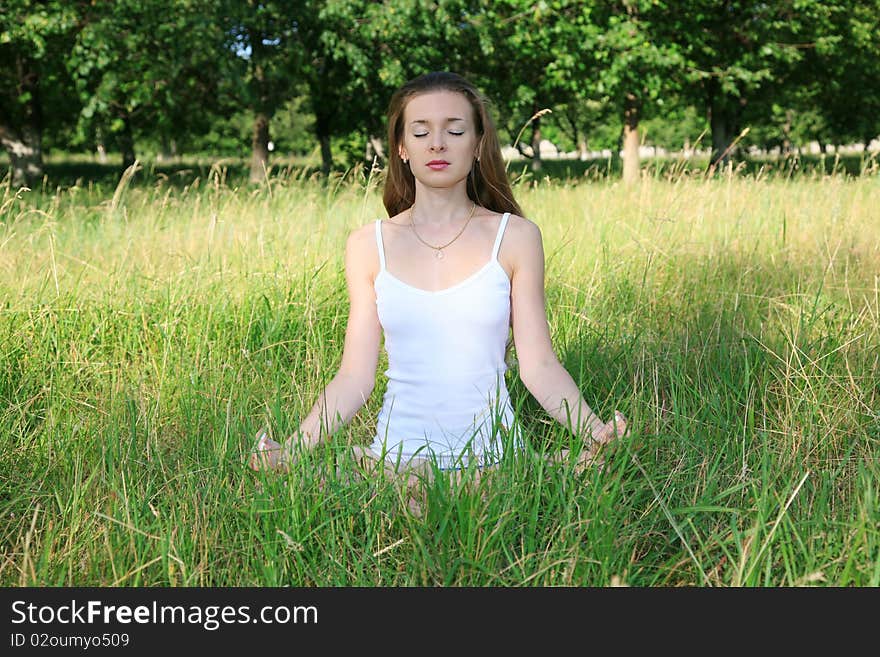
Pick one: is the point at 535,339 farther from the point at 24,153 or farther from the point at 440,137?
the point at 24,153

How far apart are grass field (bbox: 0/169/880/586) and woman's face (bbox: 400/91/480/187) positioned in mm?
807

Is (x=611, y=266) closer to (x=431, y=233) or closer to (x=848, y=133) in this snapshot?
(x=431, y=233)

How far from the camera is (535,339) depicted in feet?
7.77

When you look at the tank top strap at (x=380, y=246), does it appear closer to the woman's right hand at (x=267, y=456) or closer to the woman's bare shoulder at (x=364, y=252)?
the woman's bare shoulder at (x=364, y=252)

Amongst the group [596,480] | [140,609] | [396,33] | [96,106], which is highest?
[396,33]

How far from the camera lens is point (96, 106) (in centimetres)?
1299

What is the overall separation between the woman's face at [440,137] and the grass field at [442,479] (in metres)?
0.81

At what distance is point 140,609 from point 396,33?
12.4 metres

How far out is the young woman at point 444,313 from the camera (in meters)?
2.34

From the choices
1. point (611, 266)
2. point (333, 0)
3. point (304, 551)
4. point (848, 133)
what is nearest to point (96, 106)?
point (333, 0)

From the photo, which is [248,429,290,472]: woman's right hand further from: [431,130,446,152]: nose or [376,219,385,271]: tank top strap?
[431,130,446,152]: nose

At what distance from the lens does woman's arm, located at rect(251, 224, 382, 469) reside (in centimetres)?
234

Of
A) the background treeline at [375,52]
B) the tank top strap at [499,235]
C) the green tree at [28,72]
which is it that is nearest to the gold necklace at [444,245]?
the tank top strap at [499,235]

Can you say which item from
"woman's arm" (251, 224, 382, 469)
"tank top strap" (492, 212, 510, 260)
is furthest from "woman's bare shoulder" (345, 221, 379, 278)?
"tank top strap" (492, 212, 510, 260)
